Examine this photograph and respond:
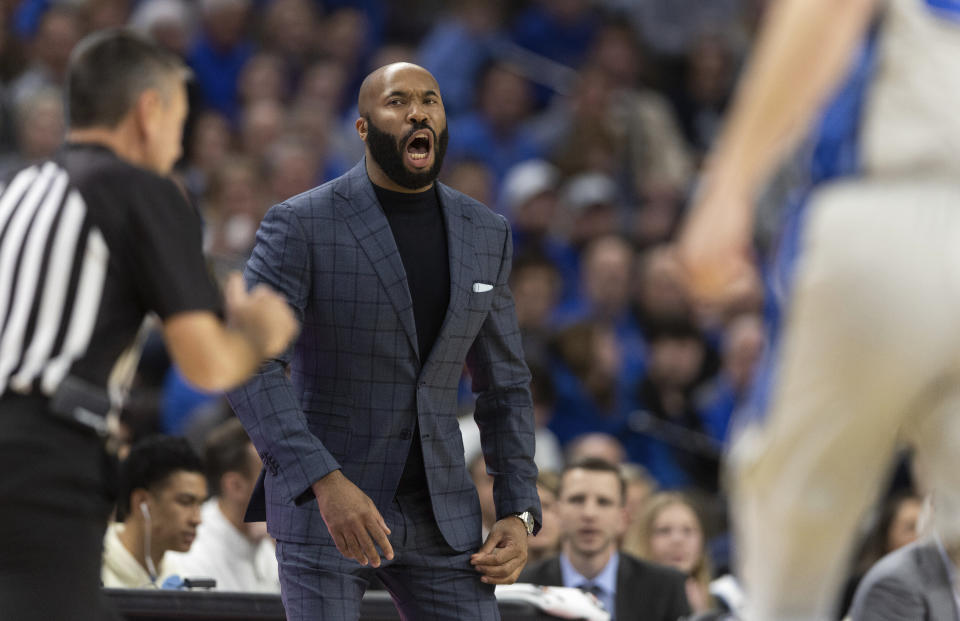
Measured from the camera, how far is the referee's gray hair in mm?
3273

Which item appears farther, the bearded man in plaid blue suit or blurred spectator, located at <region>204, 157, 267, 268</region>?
blurred spectator, located at <region>204, 157, 267, 268</region>

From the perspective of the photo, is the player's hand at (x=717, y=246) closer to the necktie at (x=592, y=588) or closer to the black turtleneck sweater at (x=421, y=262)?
the black turtleneck sweater at (x=421, y=262)

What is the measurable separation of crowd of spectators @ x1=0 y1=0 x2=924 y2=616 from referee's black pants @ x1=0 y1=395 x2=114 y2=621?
461cm

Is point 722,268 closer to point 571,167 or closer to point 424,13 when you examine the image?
point 571,167

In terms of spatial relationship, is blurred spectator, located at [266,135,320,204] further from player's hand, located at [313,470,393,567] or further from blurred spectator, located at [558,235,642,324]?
player's hand, located at [313,470,393,567]

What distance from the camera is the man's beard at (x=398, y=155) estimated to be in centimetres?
411

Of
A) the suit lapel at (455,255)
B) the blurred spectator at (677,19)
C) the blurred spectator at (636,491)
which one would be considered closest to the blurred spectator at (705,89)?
the blurred spectator at (677,19)

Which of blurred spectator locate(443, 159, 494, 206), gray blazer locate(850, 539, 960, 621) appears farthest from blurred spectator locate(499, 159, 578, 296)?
gray blazer locate(850, 539, 960, 621)

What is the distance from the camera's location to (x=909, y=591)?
434cm

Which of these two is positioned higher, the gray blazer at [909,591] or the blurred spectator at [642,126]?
the blurred spectator at [642,126]

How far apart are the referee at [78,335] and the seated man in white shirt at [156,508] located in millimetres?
2794

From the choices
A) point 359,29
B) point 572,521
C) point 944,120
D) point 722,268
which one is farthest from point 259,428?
point 359,29

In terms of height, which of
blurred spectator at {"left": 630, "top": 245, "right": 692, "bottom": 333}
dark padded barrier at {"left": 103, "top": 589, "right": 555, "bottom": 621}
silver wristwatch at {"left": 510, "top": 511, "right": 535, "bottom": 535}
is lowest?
dark padded barrier at {"left": 103, "top": 589, "right": 555, "bottom": 621}

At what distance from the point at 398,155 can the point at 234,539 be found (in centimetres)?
271
